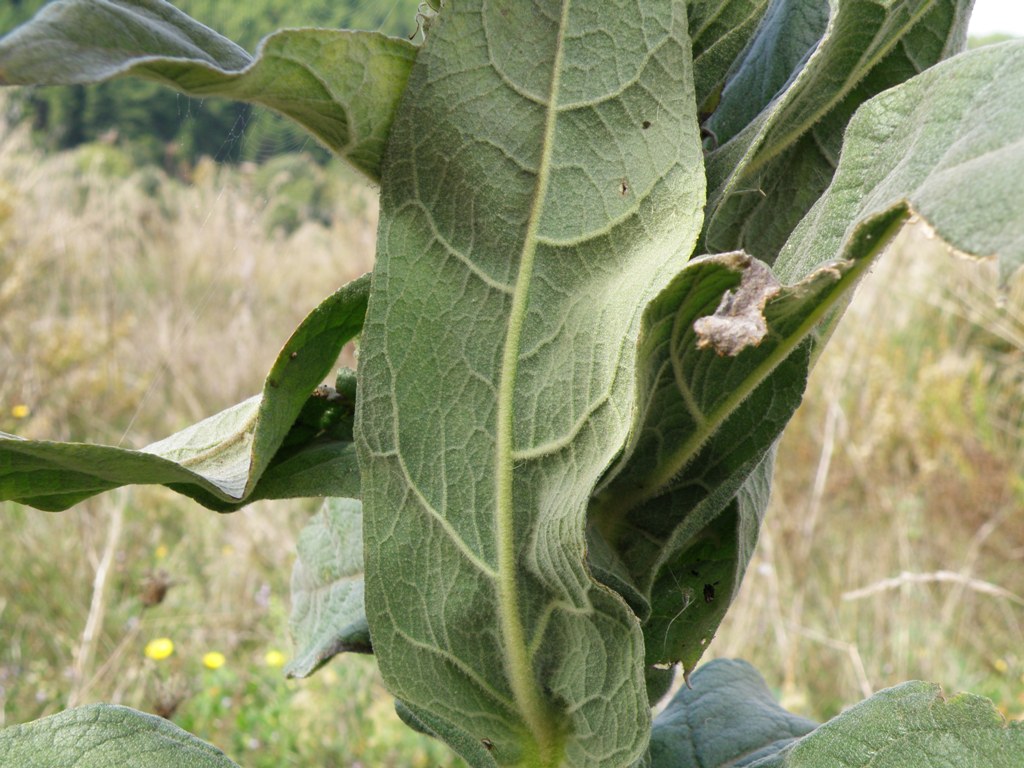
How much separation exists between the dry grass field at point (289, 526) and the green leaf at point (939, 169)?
1.12 m

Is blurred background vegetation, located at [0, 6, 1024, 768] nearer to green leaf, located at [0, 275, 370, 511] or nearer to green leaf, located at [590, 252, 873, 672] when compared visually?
green leaf, located at [0, 275, 370, 511]

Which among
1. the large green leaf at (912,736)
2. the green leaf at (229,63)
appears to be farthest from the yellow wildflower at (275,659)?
the green leaf at (229,63)

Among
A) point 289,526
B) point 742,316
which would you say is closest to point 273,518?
point 289,526

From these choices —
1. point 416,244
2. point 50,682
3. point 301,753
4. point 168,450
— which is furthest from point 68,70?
point 50,682

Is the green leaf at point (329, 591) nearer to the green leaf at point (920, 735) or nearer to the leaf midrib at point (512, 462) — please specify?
the leaf midrib at point (512, 462)

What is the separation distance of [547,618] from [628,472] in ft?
0.31

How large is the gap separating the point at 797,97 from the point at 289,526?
10.8ft

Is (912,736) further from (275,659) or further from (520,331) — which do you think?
(275,659)

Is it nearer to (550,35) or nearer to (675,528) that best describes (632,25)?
(550,35)

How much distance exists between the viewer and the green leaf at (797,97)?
0.50 metres

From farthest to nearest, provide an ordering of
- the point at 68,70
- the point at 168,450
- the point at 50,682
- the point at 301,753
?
the point at 50,682, the point at 301,753, the point at 168,450, the point at 68,70

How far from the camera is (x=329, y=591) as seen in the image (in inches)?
29.2

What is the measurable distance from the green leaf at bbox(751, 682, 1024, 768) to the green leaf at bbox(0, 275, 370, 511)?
1.01 ft

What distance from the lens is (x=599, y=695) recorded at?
50cm
